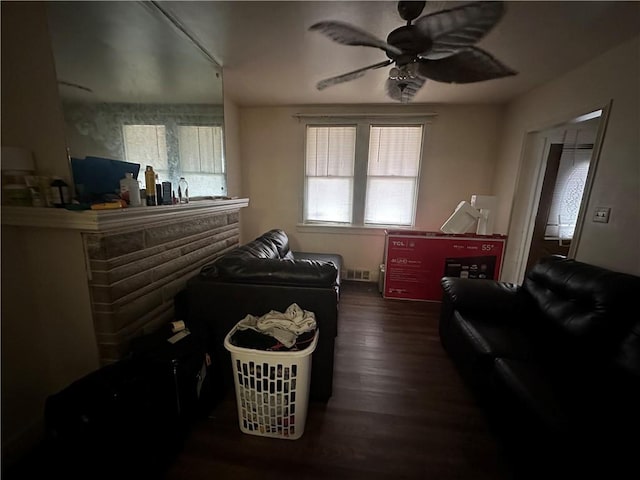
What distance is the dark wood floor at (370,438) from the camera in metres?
1.22

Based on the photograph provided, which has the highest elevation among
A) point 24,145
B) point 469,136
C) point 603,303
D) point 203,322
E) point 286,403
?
point 469,136

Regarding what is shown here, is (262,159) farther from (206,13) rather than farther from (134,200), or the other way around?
(134,200)

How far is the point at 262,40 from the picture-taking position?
Answer: 6.25 ft

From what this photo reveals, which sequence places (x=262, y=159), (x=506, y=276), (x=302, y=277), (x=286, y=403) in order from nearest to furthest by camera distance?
(x=286, y=403)
(x=302, y=277)
(x=506, y=276)
(x=262, y=159)

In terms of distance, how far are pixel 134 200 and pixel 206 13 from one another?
1.30 meters

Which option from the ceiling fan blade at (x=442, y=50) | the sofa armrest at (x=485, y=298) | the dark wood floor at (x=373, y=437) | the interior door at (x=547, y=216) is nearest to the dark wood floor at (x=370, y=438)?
the dark wood floor at (x=373, y=437)

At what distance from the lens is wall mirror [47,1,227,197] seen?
115 centimetres

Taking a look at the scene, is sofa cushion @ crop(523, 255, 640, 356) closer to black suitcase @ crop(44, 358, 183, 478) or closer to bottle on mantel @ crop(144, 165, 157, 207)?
black suitcase @ crop(44, 358, 183, 478)

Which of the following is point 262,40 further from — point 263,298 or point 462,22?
point 263,298

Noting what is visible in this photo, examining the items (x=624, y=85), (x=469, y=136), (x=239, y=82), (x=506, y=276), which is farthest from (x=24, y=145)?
(x=506, y=276)

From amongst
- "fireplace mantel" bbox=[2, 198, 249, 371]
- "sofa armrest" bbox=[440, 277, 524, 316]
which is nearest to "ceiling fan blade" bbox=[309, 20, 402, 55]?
"fireplace mantel" bbox=[2, 198, 249, 371]

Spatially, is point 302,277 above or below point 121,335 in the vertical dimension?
above

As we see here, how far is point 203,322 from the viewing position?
1589 mm

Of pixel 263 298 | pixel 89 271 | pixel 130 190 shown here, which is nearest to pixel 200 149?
pixel 130 190
